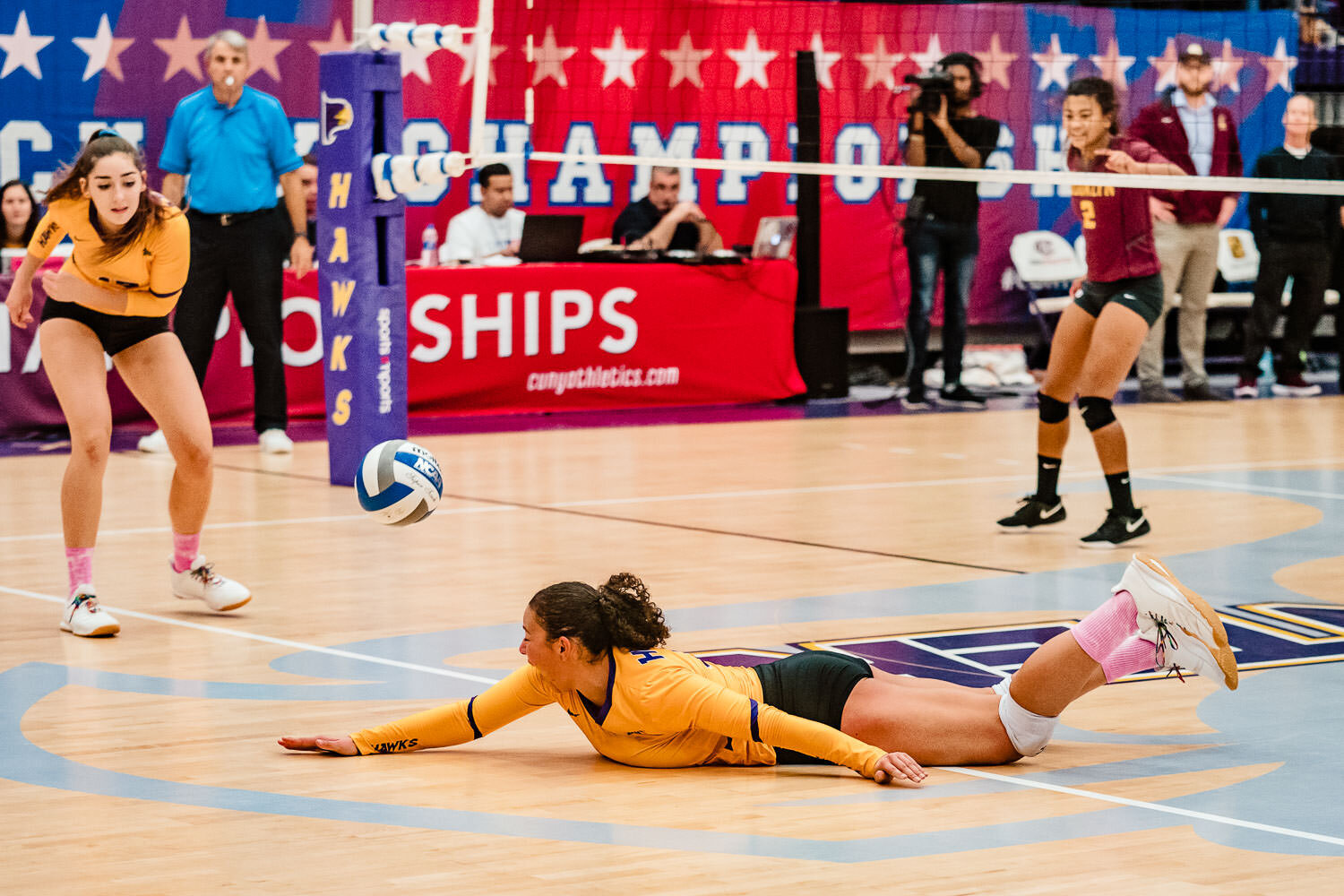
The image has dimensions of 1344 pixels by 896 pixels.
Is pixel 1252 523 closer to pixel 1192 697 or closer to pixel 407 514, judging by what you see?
pixel 1192 697

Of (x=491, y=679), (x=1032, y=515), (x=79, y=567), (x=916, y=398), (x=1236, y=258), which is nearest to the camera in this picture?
(x=491, y=679)

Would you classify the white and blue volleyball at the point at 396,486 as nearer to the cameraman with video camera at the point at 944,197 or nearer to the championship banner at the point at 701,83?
the championship banner at the point at 701,83

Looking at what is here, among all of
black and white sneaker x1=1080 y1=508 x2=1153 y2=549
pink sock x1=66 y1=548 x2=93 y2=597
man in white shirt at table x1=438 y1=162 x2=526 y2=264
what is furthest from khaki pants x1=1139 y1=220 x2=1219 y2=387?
pink sock x1=66 y1=548 x2=93 y2=597

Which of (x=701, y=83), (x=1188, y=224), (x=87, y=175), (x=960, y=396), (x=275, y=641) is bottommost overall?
(x=960, y=396)

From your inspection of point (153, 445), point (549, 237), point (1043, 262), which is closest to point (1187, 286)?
point (1043, 262)

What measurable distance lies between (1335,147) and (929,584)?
865cm

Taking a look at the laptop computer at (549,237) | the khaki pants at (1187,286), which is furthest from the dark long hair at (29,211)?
the khaki pants at (1187,286)

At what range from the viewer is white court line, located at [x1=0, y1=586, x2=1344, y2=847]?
3975 mm

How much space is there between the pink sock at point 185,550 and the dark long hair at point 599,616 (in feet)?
8.18

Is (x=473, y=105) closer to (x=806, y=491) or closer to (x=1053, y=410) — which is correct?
(x=806, y=491)

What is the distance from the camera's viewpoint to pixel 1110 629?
4.32 metres

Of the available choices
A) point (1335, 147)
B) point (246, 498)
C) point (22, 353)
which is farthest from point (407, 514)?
point (1335, 147)

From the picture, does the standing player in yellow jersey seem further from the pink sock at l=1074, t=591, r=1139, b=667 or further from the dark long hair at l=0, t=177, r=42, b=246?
the dark long hair at l=0, t=177, r=42, b=246

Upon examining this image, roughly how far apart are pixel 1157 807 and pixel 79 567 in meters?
3.63
